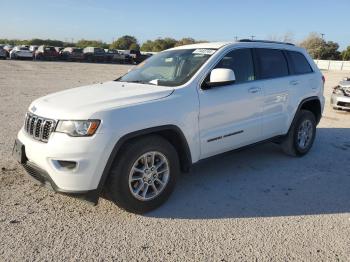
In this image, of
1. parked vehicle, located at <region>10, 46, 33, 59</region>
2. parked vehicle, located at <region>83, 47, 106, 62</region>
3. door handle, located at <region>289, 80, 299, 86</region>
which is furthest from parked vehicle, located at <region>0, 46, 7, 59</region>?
door handle, located at <region>289, 80, 299, 86</region>

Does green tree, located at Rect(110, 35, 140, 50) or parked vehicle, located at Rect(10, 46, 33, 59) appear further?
green tree, located at Rect(110, 35, 140, 50)

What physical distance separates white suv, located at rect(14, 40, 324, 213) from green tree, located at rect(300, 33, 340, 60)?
79399 millimetres

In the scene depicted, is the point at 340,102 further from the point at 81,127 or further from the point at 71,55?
the point at 71,55

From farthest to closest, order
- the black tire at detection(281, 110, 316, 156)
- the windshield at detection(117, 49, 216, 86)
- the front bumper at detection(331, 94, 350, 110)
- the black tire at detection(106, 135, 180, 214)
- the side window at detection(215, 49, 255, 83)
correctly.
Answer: the front bumper at detection(331, 94, 350, 110), the black tire at detection(281, 110, 316, 156), the side window at detection(215, 49, 255, 83), the windshield at detection(117, 49, 216, 86), the black tire at detection(106, 135, 180, 214)

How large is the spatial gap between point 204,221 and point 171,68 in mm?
2037

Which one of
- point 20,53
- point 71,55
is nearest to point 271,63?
point 20,53

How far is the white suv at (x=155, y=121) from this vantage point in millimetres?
3621

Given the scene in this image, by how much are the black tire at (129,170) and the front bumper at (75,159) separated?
0.64 feet

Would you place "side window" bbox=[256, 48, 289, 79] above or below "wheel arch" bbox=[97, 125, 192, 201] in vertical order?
above

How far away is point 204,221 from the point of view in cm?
397

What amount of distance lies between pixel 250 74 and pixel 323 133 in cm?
381

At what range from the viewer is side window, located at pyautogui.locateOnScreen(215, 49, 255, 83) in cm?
490

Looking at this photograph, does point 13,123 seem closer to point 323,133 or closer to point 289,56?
point 289,56

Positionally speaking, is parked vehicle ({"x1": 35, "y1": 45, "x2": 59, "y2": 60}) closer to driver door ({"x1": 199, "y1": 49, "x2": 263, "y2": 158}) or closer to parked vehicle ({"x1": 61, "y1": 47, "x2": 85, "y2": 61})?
parked vehicle ({"x1": 61, "y1": 47, "x2": 85, "y2": 61})
